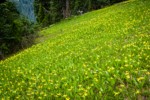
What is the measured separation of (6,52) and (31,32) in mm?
6907

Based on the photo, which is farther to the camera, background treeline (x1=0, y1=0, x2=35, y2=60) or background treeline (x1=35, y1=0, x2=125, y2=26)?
background treeline (x1=35, y1=0, x2=125, y2=26)

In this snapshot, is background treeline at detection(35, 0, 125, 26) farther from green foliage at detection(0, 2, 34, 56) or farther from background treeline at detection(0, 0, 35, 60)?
green foliage at detection(0, 2, 34, 56)

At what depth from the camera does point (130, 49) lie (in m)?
10.7

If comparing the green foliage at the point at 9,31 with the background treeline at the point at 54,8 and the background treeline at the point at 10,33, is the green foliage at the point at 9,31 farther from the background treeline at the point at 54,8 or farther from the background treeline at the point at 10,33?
the background treeline at the point at 54,8

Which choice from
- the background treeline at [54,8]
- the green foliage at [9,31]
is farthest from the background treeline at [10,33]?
the background treeline at [54,8]

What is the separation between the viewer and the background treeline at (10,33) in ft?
81.4

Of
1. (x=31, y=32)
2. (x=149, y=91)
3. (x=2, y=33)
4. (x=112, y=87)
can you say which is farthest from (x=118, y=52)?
(x=31, y=32)

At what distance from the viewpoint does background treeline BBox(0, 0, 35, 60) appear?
24812 millimetres

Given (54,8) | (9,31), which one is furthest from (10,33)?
(54,8)

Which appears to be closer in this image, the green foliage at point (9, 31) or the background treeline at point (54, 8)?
the green foliage at point (9, 31)

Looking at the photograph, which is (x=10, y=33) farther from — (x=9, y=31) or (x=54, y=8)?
(x=54, y=8)

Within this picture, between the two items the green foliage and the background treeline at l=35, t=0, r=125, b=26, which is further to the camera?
the background treeline at l=35, t=0, r=125, b=26

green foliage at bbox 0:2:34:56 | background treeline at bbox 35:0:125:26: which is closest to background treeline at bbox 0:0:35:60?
green foliage at bbox 0:2:34:56

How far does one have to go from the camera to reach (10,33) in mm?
26469
